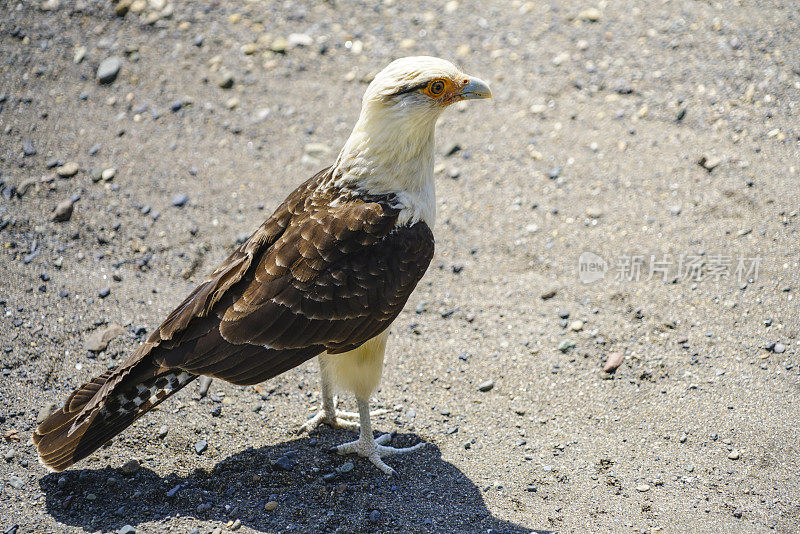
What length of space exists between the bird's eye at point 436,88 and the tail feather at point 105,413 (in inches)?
98.8

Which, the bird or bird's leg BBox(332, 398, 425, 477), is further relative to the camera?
bird's leg BBox(332, 398, 425, 477)

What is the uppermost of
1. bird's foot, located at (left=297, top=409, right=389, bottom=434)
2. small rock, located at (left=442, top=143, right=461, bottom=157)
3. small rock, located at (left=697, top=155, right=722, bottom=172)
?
small rock, located at (left=442, top=143, right=461, bottom=157)

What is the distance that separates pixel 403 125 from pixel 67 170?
4461 mm

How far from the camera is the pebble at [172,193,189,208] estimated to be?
754 centimetres

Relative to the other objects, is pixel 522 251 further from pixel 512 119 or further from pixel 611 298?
pixel 512 119

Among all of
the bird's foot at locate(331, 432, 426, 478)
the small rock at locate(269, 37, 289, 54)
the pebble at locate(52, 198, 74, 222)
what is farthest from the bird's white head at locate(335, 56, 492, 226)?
the small rock at locate(269, 37, 289, 54)

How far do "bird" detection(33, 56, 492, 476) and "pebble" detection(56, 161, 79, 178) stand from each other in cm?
337

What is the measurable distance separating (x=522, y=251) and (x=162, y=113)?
442 centimetres

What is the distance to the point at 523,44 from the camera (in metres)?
8.95

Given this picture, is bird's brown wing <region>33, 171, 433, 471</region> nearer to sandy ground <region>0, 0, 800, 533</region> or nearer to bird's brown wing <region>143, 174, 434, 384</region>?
bird's brown wing <region>143, 174, 434, 384</region>

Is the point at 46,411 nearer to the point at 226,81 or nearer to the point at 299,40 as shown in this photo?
the point at 226,81

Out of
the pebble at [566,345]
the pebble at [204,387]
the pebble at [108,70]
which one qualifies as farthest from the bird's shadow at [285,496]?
the pebble at [108,70]

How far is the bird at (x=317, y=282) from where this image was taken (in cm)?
493

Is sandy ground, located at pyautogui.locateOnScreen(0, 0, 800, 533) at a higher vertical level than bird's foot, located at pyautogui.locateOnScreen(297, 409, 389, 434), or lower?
higher
